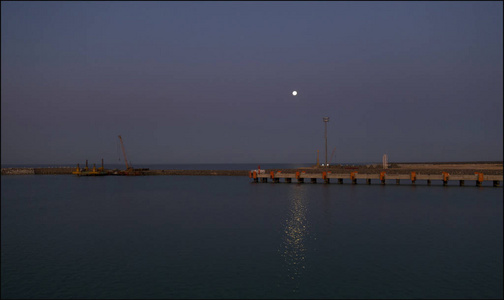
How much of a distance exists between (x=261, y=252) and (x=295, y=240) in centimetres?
412

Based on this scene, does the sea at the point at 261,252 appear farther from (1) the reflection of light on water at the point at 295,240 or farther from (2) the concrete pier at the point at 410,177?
(2) the concrete pier at the point at 410,177

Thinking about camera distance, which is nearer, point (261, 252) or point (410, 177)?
point (261, 252)

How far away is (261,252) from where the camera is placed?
24.9 m

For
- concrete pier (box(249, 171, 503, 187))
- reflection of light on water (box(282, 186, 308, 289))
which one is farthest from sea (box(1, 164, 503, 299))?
concrete pier (box(249, 171, 503, 187))

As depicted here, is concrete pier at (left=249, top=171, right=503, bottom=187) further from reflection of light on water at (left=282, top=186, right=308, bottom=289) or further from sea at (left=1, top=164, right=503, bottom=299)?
reflection of light on water at (left=282, top=186, right=308, bottom=289)

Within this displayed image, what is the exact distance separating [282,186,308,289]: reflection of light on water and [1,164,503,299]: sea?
0.08 m

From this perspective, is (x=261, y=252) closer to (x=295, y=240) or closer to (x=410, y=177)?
(x=295, y=240)

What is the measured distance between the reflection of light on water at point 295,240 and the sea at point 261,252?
80mm

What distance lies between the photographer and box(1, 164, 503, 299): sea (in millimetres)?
18266

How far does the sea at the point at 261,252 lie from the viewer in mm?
18266

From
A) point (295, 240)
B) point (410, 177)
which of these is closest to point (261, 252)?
point (295, 240)

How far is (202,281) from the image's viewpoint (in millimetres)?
19203

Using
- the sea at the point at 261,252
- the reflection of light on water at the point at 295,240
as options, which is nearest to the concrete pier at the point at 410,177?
the sea at the point at 261,252

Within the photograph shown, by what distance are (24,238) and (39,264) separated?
33.5 feet
